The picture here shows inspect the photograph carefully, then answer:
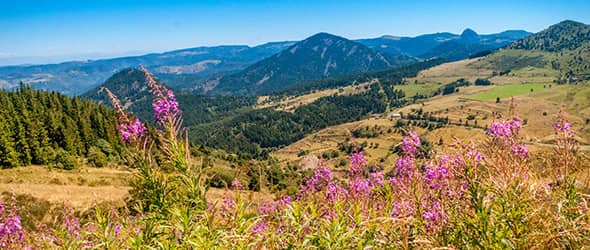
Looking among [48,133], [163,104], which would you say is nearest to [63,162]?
[48,133]

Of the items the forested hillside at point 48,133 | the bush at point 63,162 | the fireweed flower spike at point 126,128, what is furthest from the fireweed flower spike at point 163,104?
the bush at point 63,162

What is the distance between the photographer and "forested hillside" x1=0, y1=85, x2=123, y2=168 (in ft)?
184

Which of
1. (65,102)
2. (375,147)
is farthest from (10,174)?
(375,147)

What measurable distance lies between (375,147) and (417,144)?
7207 inches

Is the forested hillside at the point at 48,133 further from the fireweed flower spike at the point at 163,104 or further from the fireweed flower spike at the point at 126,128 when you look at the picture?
the fireweed flower spike at the point at 163,104

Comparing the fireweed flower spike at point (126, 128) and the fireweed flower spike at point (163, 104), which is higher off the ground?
the fireweed flower spike at point (163, 104)

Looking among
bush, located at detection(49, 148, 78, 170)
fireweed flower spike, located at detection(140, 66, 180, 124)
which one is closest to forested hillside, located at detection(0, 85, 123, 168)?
bush, located at detection(49, 148, 78, 170)

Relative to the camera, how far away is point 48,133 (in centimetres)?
6712

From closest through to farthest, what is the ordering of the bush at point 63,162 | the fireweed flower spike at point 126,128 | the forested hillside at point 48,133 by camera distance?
the fireweed flower spike at point 126,128 → the bush at point 63,162 → the forested hillside at point 48,133

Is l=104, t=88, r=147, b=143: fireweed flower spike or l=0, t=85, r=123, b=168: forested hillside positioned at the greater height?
l=104, t=88, r=147, b=143: fireweed flower spike

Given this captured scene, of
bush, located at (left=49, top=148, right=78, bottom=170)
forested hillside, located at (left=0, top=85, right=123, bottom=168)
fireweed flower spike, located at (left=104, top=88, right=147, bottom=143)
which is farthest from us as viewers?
forested hillside, located at (left=0, top=85, right=123, bottom=168)

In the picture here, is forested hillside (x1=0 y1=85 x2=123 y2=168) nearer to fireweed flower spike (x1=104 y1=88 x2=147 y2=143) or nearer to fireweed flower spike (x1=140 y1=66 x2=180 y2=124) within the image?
fireweed flower spike (x1=104 y1=88 x2=147 y2=143)

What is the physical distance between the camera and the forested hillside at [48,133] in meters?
56.0

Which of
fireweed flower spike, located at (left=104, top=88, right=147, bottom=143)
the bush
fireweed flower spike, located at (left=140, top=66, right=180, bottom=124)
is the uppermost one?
fireweed flower spike, located at (left=140, top=66, right=180, bottom=124)
